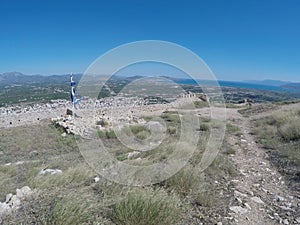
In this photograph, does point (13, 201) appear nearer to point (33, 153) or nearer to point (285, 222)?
point (285, 222)

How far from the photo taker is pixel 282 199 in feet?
13.6

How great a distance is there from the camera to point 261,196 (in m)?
4.29

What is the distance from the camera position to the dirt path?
3486 millimetres

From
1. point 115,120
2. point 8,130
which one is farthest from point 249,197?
point 8,130

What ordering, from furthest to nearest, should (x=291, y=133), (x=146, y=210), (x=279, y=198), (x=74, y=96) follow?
(x=74, y=96)
(x=291, y=133)
(x=279, y=198)
(x=146, y=210)

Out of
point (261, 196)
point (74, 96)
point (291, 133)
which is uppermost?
point (74, 96)

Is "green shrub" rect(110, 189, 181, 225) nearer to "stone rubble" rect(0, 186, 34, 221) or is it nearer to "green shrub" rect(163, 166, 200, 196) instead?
"green shrub" rect(163, 166, 200, 196)

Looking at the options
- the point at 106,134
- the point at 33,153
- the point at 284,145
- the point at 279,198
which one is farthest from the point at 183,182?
the point at 106,134

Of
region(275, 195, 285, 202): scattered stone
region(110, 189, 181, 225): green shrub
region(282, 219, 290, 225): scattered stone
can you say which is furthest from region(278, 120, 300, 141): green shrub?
region(110, 189, 181, 225): green shrub

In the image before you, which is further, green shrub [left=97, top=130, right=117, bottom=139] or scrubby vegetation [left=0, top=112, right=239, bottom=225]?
green shrub [left=97, top=130, right=117, bottom=139]

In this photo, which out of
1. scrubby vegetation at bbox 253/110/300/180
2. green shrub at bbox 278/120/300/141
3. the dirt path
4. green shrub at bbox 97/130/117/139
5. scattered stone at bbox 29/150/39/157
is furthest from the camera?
green shrub at bbox 97/130/117/139

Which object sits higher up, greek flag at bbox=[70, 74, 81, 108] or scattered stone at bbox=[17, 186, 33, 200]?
greek flag at bbox=[70, 74, 81, 108]

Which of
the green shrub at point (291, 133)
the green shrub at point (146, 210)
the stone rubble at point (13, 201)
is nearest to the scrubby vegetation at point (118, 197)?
the green shrub at point (146, 210)

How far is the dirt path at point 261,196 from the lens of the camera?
3.49 meters
